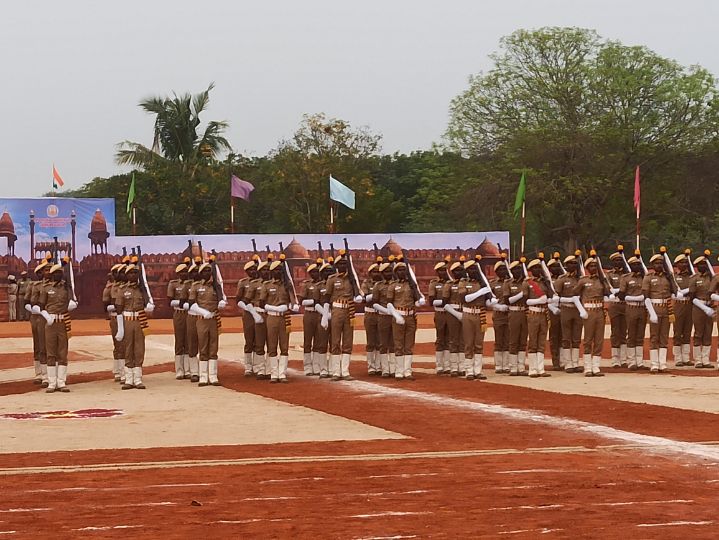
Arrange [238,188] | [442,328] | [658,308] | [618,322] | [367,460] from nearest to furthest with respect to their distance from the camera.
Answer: [367,460] → [442,328] → [658,308] → [618,322] → [238,188]

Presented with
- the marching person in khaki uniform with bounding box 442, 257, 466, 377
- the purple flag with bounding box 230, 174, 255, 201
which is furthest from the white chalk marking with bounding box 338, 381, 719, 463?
the purple flag with bounding box 230, 174, 255, 201

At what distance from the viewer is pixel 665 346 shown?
844 inches

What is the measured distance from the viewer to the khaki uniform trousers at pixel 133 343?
19.2 m

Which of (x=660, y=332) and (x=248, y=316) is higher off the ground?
(x=248, y=316)

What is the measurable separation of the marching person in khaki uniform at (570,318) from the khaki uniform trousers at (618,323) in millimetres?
1236

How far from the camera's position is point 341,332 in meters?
20.5

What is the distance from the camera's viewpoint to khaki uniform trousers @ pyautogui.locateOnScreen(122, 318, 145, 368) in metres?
19.2

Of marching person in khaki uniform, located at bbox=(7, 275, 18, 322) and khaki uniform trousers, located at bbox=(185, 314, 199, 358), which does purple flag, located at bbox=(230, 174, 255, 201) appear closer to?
marching person in khaki uniform, located at bbox=(7, 275, 18, 322)

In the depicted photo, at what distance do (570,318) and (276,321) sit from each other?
16.9ft

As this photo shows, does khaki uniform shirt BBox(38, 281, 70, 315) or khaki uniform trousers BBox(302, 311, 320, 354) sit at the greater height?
khaki uniform shirt BBox(38, 281, 70, 315)

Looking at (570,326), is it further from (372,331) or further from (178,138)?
(178,138)

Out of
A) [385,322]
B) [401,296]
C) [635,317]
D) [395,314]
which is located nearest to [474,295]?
[401,296]

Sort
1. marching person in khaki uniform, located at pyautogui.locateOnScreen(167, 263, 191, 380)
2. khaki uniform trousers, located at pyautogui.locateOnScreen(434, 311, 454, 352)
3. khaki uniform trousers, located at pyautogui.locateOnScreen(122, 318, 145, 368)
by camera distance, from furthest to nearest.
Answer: khaki uniform trousers, located at pyautogui.locateOnScreen(434, 311, 454, 352) < marching person in khaki uniform, located at pyautogui.locateOnScreen(167, 263, 191, 380) < khaki uniform trousers, located at pyautogui.locateOnScreen(122, 318, 145, 368)

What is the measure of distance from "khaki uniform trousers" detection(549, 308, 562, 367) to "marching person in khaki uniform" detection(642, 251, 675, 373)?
1.61 m
